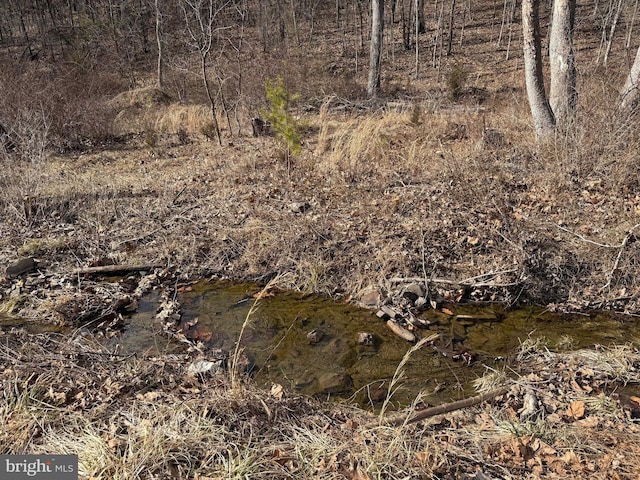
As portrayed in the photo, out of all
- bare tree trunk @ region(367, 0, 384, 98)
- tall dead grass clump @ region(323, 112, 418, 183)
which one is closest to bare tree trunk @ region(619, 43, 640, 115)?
tall dead grass clump @ region(323, 112, 418, 183)

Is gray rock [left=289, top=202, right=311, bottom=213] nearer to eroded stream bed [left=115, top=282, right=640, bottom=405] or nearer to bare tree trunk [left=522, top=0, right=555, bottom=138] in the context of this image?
eroded stream bed [left=115, top=282, right=640, bottom=405]

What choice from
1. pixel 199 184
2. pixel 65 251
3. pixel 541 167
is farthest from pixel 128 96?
pixel 541 167

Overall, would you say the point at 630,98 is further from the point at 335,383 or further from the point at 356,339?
the point at 335,383

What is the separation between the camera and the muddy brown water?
12.6ft

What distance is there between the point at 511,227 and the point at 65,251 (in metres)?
5.75

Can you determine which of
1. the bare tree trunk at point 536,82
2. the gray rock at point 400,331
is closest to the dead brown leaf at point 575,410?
the gray rock at point 400,331

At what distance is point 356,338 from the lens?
4445 mm

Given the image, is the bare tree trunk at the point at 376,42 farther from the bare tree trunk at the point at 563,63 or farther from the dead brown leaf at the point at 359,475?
the dead brown leaf at the point at 359,475

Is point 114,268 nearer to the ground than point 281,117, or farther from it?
nearer to the ground

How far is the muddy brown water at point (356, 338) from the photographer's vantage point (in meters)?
3.83

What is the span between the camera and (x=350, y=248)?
545 centimetres

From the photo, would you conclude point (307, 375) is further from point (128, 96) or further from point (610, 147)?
point (128, 96)

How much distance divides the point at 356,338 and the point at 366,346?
16cm

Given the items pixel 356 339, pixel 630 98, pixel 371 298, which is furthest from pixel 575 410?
pixel 630 98
